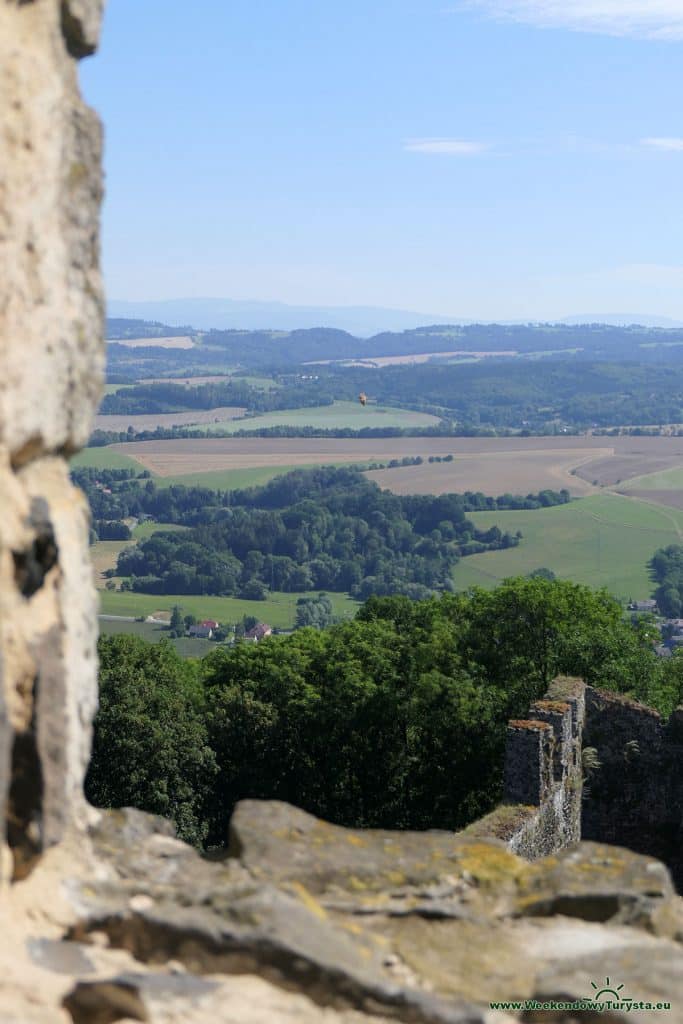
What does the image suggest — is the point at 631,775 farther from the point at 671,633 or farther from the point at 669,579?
the point at 669,579

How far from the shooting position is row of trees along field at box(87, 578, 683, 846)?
26734 mm

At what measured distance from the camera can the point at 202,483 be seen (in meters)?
175

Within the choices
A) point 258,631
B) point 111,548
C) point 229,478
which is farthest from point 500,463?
point 258,631

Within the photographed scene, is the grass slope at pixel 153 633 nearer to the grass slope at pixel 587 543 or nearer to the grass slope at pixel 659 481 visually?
the grass slope at pixel 587 543

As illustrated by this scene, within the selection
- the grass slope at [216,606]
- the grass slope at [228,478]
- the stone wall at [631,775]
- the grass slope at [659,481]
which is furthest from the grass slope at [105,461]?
the stone wall at [631,775]

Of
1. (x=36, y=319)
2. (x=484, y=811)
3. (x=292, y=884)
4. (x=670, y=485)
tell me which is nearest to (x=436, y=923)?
(x=292, y=884)

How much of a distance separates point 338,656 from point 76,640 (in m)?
22.9

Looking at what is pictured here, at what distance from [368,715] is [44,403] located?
2185 cm

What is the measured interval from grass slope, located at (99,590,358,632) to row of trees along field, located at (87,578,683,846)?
72174mm

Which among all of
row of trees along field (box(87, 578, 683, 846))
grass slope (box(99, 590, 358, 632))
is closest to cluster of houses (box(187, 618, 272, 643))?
grass slope (box(99, 590, 358, 632))

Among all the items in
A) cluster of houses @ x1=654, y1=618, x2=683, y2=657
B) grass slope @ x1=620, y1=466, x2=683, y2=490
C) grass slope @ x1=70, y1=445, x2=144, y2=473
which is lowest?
cluster of houses @ x1=654, y1=618, x2=683, y2=657

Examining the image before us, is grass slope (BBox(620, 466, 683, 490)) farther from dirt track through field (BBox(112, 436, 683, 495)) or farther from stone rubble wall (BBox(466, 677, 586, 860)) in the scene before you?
stone rubble wall (BBox(466, 677, 586, 860))

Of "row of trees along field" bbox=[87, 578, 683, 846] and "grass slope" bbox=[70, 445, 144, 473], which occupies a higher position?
"row of trees along field" bbox=[87, 578, 683, 846]

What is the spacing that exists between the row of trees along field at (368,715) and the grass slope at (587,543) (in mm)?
75520
